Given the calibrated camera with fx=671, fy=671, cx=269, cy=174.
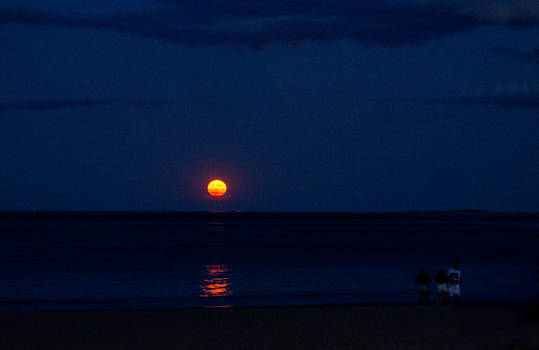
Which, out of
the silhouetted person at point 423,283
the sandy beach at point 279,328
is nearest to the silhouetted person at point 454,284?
the silhouetted person at point 423,283

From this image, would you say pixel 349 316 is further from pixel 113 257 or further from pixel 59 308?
pixel 113 257

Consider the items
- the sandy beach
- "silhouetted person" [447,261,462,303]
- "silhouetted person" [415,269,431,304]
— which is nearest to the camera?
the sandy beach

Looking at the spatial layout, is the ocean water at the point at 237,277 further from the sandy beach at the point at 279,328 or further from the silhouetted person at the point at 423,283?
the sandy beach at the point at 279,328

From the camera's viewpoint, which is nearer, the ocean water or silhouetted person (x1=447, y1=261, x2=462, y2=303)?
silhouetted person (x1=447, y1=261, x2=462, y2=303)

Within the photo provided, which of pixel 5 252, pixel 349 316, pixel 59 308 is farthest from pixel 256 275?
pixel 5 252

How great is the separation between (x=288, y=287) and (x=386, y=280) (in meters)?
5.99

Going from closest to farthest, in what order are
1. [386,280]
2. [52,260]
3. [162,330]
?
[162,330]
[386,280]
[52,260]

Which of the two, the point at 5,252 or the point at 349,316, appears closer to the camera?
the point at 349,316

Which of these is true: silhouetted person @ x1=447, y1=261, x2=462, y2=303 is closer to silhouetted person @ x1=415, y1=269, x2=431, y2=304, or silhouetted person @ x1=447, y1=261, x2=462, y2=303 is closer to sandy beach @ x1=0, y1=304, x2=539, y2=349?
silhouetted person @ x1=415, y1=269, x2=431, y2=304

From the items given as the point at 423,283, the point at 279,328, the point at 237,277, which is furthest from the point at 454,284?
the point at 237,277

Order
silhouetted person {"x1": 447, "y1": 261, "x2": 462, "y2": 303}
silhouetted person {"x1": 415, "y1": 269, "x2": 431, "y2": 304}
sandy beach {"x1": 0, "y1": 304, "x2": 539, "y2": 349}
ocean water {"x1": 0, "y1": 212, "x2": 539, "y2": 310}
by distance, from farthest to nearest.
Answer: ocean water {"x1": 0, "y1": 212, "x2": 539, "y2": 310} < silhouetted person {"x1": 415, "y1": 269, "x2": 431, "y2": 304} < silhouetted person {"x1": 447, "y1": 261, "x2": 462, "y2": 303} < sandy beach {"x1": 0, "y1": 304, "x2": 539, "y2": 349}

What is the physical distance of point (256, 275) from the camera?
126 ft

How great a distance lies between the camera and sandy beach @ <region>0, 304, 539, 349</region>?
17.1 m

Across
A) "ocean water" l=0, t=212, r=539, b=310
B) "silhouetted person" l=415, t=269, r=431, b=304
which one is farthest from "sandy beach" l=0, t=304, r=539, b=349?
"ocean water" l=0, t=212, r=539, b=310
